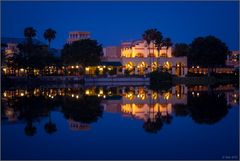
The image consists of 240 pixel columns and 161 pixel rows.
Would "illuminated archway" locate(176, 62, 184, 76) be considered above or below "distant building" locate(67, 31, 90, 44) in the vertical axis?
below

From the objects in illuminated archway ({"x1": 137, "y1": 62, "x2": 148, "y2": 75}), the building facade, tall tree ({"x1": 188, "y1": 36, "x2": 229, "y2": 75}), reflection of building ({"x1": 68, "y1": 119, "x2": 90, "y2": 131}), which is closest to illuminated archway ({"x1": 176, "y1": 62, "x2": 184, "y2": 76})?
the building facade

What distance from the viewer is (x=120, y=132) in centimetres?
1675

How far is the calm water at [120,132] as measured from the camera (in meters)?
13.1

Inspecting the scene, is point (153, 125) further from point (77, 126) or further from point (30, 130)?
point (30, 130)

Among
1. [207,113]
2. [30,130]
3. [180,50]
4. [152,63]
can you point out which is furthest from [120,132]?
[180,50]

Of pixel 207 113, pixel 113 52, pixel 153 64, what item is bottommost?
pixel 207 113

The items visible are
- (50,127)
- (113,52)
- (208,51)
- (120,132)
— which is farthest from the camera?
(113,52)

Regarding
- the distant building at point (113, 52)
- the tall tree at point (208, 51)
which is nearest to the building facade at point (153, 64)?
the tall tree at point (208, 51)

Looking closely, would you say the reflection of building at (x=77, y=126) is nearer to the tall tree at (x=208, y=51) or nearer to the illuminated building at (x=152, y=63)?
the tall tree at (x=208, y=51)

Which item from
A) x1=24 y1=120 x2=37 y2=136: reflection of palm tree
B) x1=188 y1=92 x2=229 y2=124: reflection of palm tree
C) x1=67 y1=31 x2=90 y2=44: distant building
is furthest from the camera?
x1=67 y1=31 x2=90 y2=44: distant building

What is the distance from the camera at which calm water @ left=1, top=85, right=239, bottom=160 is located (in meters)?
13.1

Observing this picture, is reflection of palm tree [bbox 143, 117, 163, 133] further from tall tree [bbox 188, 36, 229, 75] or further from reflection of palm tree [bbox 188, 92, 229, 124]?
tall tree [bbox 188, 36, 229, 75]

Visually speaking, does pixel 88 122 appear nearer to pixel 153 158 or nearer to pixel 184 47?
pixel 153 158

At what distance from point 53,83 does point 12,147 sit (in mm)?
47440
